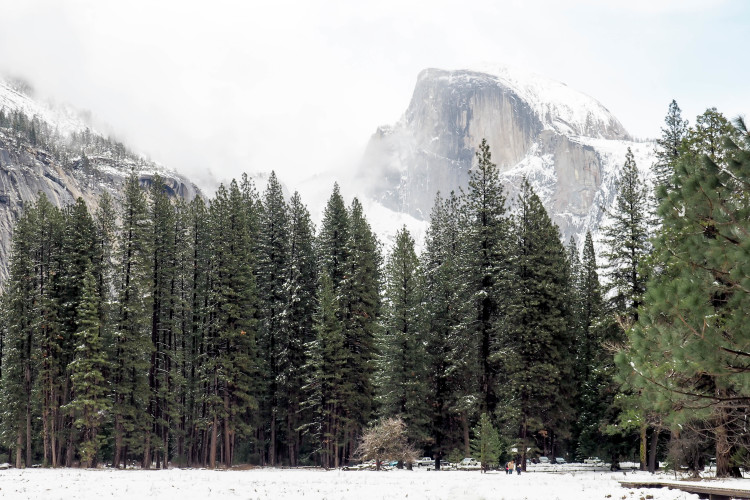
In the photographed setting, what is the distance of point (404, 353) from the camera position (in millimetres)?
36875

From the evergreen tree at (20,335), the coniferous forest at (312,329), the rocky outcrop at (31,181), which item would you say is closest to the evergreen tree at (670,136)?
the coniferous forest at (312,329)

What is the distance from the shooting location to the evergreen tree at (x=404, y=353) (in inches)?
1422

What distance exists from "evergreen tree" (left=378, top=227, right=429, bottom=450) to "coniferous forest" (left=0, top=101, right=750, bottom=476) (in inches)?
5.5

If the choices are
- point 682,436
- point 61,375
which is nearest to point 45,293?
point 61,375

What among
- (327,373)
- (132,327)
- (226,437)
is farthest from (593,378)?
(132,327)

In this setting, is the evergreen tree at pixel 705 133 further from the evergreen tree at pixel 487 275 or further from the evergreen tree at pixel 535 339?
the evergreen tree at pixel 487 275

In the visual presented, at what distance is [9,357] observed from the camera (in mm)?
39625

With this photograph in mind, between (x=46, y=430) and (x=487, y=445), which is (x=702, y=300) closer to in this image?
(x=487, y=445)

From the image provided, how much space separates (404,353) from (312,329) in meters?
6.59

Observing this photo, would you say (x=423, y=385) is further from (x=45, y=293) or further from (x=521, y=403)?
(x=45, y=293)

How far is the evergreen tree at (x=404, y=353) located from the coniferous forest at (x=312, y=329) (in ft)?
0.46

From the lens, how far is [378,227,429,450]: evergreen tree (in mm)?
36125

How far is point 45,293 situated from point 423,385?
24124 mm

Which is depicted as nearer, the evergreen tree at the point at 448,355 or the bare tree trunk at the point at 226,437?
the evergreen tree at the point at 448,355
